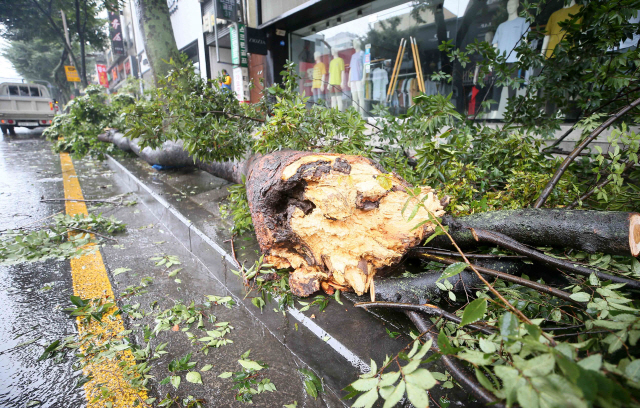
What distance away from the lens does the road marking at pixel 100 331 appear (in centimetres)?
156

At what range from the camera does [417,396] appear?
86 centimetres

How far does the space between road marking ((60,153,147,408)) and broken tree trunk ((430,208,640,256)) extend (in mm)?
1947

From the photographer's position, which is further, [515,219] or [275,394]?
[515,219]

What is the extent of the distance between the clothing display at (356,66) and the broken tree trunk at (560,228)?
7.38 metres

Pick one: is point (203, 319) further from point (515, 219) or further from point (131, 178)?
point (131, 178)

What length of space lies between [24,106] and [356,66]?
16586 mm

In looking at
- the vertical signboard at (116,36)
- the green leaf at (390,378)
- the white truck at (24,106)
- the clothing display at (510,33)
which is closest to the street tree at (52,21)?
the white truck at (24,106)

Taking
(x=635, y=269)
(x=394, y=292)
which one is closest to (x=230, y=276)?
(x=394, y=292)

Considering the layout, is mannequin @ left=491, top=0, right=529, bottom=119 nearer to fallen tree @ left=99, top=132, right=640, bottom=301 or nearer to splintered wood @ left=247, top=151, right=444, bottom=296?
fallen tree @ left=99, top=132, right=640, bottom=301

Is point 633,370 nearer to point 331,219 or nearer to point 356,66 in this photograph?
point 331,219

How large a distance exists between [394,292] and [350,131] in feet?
5.14

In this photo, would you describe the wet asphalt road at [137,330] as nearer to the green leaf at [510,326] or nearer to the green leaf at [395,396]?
the green leaf at [395,396]

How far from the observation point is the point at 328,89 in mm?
9523

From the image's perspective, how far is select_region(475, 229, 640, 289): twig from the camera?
1289 mm
